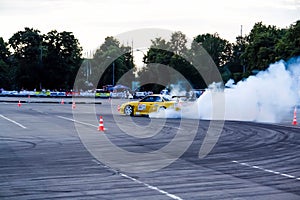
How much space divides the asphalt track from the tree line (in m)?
51.7

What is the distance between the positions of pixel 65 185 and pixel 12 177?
142 centimetres

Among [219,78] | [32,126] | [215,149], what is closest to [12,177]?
[215,149]

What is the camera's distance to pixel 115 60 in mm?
117000

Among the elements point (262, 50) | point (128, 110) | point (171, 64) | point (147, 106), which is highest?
point (262, 50)

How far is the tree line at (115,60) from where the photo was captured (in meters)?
82.9

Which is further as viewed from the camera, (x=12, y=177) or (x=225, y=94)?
(x=225, y=94)

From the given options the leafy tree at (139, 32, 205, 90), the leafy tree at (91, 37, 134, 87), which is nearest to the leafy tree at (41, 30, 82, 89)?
the leafy tree at (91, 37, 134, 87)

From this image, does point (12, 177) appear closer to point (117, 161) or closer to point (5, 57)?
point (117, 161)

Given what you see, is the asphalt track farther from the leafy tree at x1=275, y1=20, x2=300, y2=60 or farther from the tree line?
the tree line

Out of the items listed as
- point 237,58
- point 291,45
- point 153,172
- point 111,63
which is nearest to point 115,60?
point 111,63

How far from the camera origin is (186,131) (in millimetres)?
20094

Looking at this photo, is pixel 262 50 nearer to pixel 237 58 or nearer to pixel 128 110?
pixel 237 58

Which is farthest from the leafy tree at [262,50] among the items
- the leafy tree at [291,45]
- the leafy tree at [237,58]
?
the leafy tree at [237,58]

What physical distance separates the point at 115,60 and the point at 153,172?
4231 inches
